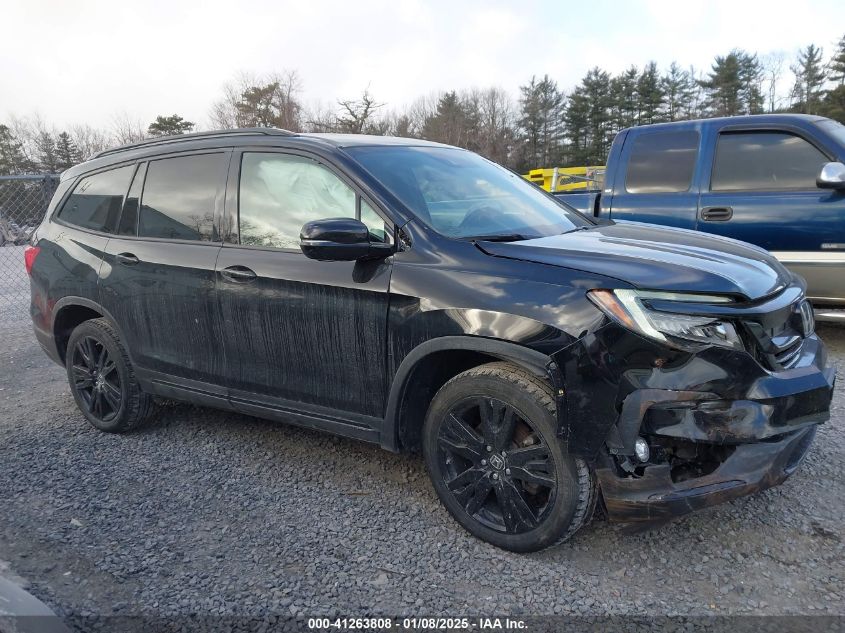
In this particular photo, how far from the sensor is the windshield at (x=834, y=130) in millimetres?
5441

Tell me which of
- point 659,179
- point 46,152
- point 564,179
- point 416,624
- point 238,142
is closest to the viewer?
point 416,624

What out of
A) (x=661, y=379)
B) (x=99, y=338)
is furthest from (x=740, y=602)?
(x=99, y=338)

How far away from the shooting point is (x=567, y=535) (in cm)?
271

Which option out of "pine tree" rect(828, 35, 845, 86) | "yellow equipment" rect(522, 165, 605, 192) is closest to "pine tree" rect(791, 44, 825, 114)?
"pine tree" rect(828, 35, 845, 86)

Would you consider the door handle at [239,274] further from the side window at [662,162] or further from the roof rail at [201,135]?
the side window at [662,162]

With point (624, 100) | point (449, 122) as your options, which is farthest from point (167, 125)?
point (624, 100)

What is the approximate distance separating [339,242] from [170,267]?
4.57ft

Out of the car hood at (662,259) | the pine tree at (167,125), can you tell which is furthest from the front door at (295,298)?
the pine tree at (167,125)

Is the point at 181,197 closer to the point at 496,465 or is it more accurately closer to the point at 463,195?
the point at 463,195

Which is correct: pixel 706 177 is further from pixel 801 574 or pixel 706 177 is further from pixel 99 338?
pixel 99 338

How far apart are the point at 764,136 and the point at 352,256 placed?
4.34 meters

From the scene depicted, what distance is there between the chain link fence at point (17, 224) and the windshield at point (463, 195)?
630cm

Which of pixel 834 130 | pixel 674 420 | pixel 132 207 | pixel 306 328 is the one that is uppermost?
pixel 834 130

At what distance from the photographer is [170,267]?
12.5 ft
